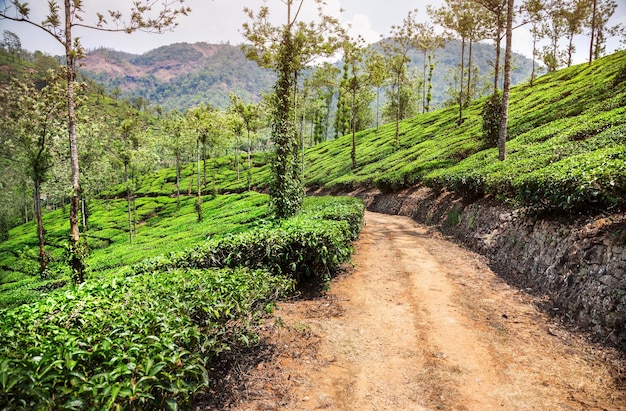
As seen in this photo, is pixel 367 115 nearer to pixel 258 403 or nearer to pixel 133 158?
pixel 133 158

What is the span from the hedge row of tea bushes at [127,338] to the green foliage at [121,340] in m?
0.01

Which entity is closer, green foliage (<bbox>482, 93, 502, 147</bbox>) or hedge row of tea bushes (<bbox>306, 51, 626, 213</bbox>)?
hedge row of tea bushes (<bbox>306, 51, 626, 213</bbox>)

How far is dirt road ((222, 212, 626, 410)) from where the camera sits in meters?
5.02

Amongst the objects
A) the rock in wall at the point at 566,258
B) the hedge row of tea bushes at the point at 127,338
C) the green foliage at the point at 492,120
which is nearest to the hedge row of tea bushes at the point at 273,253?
the hedge row of tea bushes at the point at 127,338

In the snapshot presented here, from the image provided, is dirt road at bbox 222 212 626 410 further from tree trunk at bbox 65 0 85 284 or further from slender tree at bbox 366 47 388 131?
slender tree at bbox 366 47 388 131

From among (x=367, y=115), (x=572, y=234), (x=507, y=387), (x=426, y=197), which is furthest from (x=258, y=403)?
(x=367, y=115)

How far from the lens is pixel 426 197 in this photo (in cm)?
2155

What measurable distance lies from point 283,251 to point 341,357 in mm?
3079

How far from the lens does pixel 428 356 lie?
6074 mm

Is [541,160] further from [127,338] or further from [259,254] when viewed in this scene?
[127,338]

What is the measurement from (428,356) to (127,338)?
192 inches

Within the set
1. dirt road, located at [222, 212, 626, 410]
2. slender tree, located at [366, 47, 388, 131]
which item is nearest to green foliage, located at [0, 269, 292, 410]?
dirt road, located at [222, 212, 626, 410]

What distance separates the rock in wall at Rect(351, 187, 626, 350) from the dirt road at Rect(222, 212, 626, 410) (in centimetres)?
54

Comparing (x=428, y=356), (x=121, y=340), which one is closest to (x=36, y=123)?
(x=121, y=340)
